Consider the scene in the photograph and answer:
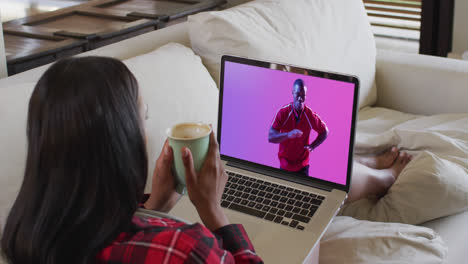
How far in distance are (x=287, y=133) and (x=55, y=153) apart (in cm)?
60

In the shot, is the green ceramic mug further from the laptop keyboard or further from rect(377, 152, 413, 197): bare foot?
rect(377, 152, 413, 197): bare foot

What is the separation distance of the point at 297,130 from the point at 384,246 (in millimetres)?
311

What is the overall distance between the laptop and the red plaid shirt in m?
0.29

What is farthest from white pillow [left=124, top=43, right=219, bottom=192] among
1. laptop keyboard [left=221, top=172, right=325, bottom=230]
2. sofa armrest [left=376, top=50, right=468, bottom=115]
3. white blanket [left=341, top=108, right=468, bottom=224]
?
sofa armrest [left=376, top=50, right=468, bottom=115]

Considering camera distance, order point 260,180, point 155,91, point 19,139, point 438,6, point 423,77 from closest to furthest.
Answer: point 19,139 → point 260,180 → point 155,91 → point 423,77 → point 438,6

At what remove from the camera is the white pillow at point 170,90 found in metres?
1.33

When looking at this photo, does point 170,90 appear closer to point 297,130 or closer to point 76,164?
point 297,130

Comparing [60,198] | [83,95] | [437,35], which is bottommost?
[437,35]

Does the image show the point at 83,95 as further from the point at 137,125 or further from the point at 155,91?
the point at 155,91

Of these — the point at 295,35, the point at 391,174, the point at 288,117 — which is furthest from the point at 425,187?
the point at 295,35

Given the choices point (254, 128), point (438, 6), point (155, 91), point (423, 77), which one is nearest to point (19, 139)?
point (155, 91)

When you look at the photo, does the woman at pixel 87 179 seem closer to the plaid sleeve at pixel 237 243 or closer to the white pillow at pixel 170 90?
the plaid sleeve at pixel 237 243

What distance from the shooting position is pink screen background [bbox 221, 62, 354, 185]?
46.0 inches

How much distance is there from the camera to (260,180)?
123 cm
